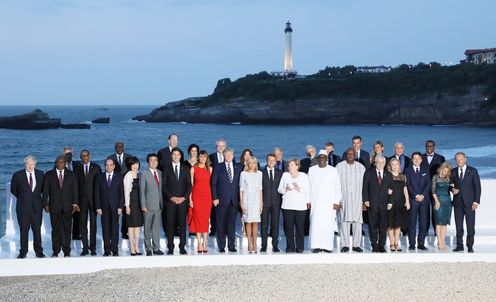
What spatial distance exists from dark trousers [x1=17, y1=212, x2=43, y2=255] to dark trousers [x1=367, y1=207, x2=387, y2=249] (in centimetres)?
422

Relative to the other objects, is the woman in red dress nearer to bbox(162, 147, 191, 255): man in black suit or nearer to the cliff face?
bbox(162, 147, 191, 255): man in black suit

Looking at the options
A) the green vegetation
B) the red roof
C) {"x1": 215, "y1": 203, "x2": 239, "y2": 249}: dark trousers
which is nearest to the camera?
{"x1": 215, "y1": 203, "x2": 239, "y2": 249}: dark trousers

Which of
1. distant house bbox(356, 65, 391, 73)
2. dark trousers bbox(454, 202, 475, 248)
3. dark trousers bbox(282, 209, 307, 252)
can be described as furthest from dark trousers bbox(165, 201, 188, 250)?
distant house bbox(356, 65, 391, 73)

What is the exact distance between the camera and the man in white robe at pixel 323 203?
10.3 meters

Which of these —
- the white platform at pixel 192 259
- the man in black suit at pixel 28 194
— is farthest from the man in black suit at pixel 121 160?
the man in black suit at pixel 28 194

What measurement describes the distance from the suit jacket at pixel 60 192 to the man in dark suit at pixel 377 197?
369 cm

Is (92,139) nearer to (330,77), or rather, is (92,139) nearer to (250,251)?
(330,77)

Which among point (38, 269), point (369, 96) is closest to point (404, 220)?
point (38, 269)

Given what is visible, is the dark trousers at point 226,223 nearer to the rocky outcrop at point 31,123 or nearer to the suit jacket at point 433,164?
the suit jacket at point 433,164

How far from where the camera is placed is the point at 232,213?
10.5 m

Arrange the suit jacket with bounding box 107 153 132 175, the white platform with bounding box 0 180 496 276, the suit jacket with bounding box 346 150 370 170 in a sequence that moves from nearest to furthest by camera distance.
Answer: the white platform with bounding box 0 180 496 276 → the suit jacket with bounding box 107 153 132 175 → the suit jacket with bounding box 346 150 370 170

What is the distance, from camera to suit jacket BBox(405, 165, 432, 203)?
10438 millimetres

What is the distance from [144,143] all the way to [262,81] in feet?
155

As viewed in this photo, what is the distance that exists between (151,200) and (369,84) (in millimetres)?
110954
